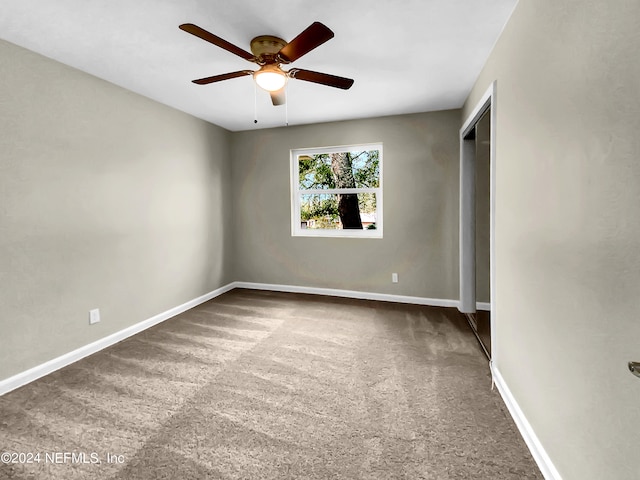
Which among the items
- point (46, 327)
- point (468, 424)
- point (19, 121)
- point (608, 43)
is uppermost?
point (19, 121)

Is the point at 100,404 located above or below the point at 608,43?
below

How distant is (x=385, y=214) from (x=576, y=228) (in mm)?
→ 3039

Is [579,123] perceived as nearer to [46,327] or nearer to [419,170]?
[419,170]

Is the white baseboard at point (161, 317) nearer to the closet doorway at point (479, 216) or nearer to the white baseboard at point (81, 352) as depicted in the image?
the white baseboard at point (81, 352)

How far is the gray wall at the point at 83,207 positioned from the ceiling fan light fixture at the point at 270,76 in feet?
5.38

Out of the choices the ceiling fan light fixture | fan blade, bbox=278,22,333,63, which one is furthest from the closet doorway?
the ceiling fan light fixture

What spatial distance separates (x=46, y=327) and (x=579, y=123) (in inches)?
140

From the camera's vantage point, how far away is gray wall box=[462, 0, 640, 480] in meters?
1.00

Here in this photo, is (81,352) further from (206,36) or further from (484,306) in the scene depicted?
(484,306)

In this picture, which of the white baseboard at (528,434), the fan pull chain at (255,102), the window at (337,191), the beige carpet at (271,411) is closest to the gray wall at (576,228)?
the white baseboard at (528,434)

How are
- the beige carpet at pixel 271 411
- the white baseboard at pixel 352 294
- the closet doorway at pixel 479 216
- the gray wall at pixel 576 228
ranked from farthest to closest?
the white baseboard at pixel 352 294 → the closet doorway at pixel 479 216 → the beige carpet at pixel 271 411 → the gray wall at pixel 576 228

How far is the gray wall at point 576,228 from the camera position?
1003 mm

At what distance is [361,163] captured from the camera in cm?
448

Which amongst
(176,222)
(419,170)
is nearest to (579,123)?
(419,170)
